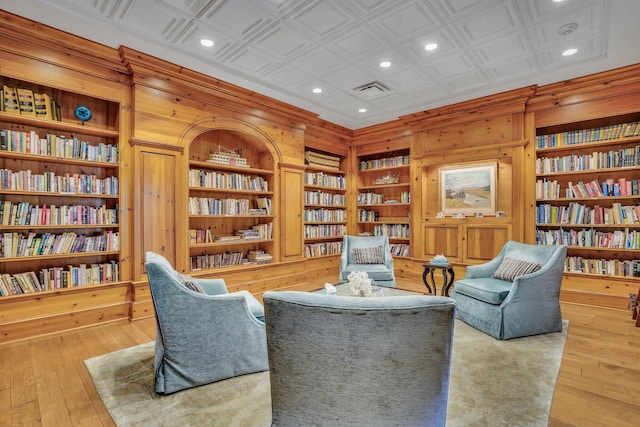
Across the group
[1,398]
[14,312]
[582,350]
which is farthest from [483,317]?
[14,312]

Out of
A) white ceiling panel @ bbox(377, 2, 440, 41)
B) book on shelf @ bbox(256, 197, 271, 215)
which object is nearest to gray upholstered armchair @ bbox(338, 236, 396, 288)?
book on shelf @ bbox(256, 197, 271, 215)

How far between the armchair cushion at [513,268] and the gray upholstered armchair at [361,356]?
101 inches

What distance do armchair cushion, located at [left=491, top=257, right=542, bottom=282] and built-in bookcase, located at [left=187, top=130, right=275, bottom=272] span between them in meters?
3.17

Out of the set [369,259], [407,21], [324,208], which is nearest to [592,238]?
[369,259]

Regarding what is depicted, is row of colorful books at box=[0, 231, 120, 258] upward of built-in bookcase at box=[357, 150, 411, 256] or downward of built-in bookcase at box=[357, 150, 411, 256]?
downward

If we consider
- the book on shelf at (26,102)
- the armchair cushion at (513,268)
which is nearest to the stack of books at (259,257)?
the book on shelf at (26,102)

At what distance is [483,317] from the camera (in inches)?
122

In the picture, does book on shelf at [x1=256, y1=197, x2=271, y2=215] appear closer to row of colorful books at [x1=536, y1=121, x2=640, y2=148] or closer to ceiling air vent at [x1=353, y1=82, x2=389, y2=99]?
ceiling air vent at [x1=353, y1=82, x2=389, y2=99]

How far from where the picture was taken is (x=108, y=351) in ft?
8.96

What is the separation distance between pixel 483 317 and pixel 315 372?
2.57 metres

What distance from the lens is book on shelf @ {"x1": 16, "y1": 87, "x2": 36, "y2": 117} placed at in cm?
305

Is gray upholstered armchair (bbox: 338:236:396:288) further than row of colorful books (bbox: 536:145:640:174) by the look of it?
Yes

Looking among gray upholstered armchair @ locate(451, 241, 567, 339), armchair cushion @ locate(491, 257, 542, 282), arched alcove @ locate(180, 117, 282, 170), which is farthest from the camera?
arched alcove @ locate(180, 117, 282, 170)

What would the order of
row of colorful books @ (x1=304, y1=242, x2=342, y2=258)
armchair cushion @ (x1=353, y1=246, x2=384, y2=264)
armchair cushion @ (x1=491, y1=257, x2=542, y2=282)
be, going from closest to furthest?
armchair cushion @ (x1=491, y1=257, x2=542, y2=282), armchair cushion @ (x1=353, y1=246, x2=384, y2=264), row of colorful books @ (x1=304, y1=242, x2=342, y2=258)
